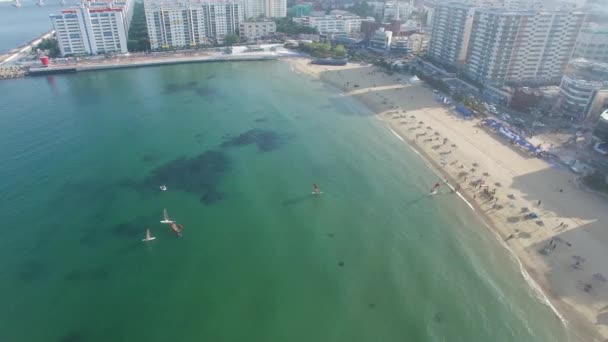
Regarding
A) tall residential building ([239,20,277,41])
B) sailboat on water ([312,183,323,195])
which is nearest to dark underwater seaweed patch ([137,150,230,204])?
sailboat on water ([312,183,323,195])

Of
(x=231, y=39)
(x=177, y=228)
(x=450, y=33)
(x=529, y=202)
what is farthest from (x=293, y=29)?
(x=177, y=228)

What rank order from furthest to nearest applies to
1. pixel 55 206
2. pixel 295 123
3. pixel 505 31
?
pixel 505 31
pixel 295 123
pixel 55 206

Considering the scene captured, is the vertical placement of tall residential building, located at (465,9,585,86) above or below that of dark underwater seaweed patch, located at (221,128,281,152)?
above

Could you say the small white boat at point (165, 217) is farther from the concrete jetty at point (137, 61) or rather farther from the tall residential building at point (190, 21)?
the tall residential building at point (190, 21)

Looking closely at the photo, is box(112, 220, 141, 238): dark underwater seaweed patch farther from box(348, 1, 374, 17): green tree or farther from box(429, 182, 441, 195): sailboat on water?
box(348, 1, 374, 17): green tree

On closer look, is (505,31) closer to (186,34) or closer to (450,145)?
(450,145)

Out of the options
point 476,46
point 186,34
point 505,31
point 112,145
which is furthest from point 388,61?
point 112,145

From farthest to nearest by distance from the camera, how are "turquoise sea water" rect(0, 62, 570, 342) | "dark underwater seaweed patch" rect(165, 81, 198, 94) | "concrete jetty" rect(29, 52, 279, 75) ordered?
"concrete jetty" rect(29, 52, 279, 75) < "dark underwater seaweed patch" rect(165, 81, 198, 94) < "turquoise sea water" rect(0, 62, 570, 342)
